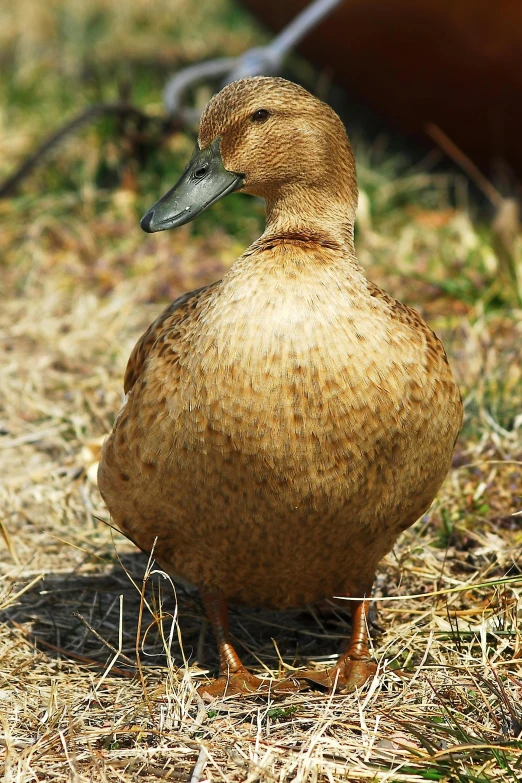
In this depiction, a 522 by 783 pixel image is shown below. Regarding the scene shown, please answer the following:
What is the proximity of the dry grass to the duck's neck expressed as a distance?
0.91 m

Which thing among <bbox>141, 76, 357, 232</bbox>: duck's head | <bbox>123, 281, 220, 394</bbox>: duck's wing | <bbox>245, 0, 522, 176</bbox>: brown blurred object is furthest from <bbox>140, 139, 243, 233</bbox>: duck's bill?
<bbox>245, 0, 522, 176</bbox>: brown blurred object

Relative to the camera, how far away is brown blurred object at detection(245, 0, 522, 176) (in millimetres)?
5836

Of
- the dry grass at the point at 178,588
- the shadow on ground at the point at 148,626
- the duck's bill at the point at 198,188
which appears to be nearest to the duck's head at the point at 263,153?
the duck's bill at the point at 198,188

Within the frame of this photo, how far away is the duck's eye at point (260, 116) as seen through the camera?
108 inches

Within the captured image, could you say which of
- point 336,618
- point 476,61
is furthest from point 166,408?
point 476,61

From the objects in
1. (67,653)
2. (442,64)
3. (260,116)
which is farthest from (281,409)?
(442,64)

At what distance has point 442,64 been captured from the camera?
612 centimetres

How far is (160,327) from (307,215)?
58cm

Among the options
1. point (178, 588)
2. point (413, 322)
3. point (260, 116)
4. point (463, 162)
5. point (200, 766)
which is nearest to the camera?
point (200, 766)

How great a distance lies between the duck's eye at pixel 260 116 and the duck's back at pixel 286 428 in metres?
0.33

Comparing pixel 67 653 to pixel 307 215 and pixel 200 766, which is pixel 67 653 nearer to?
pixel 200 766

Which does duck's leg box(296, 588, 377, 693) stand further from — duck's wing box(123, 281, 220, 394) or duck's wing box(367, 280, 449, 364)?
duck's wing box(123, 281, 220, 394)

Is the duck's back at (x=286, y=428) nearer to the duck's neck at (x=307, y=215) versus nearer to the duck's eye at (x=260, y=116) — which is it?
the duck's neck at (x=307, y=215)

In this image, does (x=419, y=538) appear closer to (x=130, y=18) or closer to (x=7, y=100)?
(x=7, y=100)
